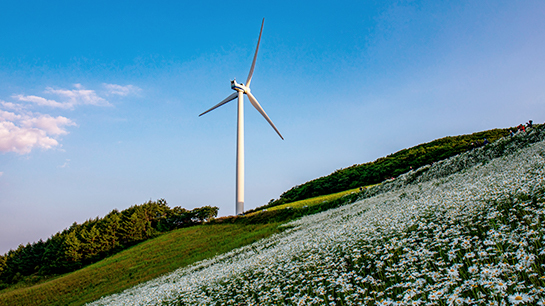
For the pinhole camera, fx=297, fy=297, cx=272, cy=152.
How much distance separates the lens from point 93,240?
209 ft

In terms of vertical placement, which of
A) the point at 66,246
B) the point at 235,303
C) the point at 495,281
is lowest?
the point at 235,303

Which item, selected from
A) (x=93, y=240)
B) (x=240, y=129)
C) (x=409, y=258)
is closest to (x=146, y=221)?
(x=93, y=240)

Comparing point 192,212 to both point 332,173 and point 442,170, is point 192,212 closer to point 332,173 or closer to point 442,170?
point 332,173

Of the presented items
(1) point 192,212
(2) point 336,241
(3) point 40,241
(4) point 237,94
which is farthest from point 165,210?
(2) point 336,241

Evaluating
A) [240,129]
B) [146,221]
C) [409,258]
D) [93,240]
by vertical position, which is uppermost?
[240,129]

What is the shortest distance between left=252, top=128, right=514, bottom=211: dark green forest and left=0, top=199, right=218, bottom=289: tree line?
98.9 ft

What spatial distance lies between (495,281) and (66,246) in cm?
7635

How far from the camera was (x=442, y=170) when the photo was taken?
2611cm

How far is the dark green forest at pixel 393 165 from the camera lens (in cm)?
5359

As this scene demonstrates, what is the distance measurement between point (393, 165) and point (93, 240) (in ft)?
210

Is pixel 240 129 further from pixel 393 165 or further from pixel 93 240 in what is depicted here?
pixel 93 240

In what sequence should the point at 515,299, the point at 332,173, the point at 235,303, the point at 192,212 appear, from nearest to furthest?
the point at 515,299 → the point at 235,303 → the point at 332,173 → the point at 192,212

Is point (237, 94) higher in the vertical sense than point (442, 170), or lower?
higher

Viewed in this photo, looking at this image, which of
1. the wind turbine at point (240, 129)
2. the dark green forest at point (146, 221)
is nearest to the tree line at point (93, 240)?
→ the dark green forest at point (146, 221)
